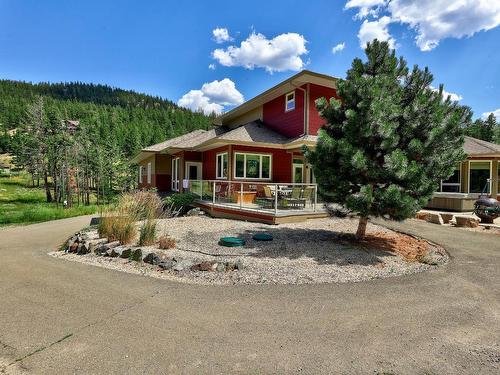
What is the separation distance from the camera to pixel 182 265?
6070mm

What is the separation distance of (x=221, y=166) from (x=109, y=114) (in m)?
106

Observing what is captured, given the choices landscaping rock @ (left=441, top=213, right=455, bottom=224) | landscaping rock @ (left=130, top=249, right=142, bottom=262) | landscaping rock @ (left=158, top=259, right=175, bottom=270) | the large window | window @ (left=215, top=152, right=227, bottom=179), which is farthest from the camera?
the large window

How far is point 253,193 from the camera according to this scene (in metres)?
13.4

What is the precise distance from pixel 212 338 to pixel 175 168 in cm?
2074

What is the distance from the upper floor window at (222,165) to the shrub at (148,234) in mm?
8701

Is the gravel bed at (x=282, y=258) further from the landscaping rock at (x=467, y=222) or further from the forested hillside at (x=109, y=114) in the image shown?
the forested hillside at (x=109, y=114)

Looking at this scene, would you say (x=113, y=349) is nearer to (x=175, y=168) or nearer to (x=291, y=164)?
(x=291, y=164)

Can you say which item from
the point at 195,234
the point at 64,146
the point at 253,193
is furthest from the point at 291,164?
the point at 64,146

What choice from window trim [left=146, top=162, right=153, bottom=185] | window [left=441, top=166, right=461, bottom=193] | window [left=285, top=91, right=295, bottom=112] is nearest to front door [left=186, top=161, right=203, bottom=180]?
window trim [left=146, top=162, right=153, bottom=185]

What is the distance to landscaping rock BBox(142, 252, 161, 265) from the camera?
638 centimetres

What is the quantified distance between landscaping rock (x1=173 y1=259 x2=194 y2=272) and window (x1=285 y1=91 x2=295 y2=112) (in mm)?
11654

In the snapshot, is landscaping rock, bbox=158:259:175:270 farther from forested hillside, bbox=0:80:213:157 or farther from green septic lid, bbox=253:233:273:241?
forested hillside, bbox=0:80:213:157

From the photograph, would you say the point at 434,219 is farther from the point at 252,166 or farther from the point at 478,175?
the point at 252,166

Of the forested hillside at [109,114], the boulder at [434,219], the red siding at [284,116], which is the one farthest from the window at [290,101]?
the forested hillside at [109,114]
